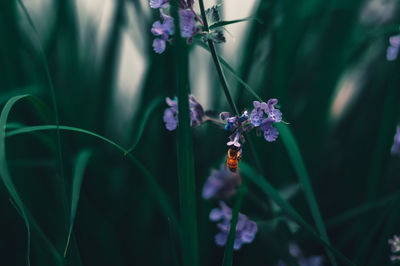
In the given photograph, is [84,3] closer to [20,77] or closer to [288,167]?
[20,77]

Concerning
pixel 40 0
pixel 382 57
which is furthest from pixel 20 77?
pixel 382 57

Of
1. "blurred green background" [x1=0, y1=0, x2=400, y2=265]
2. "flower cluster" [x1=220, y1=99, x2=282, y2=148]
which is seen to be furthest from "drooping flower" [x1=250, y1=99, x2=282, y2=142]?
"blurred green background" [x1=0, y1=0, x2=400, y2=265]

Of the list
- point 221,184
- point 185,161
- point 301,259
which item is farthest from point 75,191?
point 301,259

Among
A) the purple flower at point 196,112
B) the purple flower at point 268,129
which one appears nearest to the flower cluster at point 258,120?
the purple flower at point 268,129

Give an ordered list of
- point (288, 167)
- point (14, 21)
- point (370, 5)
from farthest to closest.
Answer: point (370, 5), point (288, 167), point (14, 21)

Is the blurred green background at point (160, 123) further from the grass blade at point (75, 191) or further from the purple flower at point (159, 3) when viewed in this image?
the purple flower at point (159, 3)

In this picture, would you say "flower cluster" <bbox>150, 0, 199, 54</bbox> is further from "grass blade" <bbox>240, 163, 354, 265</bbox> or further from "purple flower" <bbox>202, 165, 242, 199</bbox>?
"purple flower" <bbox>202, 165, 242, 199</bbox>

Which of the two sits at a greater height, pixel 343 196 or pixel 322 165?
pixel 322 165

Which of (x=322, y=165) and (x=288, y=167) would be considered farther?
(x=322, y=165)
